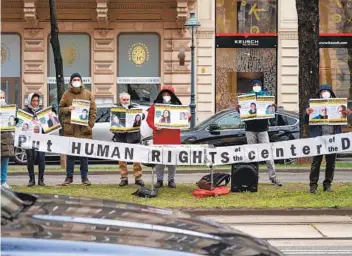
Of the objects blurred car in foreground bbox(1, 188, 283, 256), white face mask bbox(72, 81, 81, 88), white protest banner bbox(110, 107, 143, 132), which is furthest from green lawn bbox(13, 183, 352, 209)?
blurred car in foreground bbox(1, 188, 283, 256)

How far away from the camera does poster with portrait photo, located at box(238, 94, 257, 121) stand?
13.1 m

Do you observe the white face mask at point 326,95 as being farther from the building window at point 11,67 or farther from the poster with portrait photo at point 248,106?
the building window at point 11,67

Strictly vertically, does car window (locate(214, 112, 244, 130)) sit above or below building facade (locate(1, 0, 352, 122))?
below

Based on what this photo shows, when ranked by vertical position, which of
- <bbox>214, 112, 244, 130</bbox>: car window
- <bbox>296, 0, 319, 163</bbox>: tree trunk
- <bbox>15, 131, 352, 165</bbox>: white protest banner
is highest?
<bbox>296, 0, 319, 163</bbox>: tree trunk

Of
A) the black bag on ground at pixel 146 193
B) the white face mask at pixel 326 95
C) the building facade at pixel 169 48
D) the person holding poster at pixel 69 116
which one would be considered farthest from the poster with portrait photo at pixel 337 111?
the building facade at pixel 169 48

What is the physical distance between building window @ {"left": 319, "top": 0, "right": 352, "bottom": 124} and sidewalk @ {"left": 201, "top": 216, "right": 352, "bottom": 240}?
17.4 m

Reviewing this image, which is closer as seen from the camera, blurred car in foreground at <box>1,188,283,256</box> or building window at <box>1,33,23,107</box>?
blurred car in foreground at <box>1,188,283,256</box>

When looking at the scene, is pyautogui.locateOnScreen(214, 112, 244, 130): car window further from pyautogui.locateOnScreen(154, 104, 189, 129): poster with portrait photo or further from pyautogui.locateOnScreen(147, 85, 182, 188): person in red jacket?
pyautogui.locateOnScreen(154, 104, 189, 129): poster with portrait photo

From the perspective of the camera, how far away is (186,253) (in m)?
2.80

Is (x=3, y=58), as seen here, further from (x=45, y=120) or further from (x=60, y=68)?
(x=45, y=120)

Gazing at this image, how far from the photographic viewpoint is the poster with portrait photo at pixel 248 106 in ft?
43.1

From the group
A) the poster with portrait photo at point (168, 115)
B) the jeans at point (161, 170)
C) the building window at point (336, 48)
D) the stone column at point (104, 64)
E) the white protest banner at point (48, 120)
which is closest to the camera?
the poster with portrait photo at point (168, 115)

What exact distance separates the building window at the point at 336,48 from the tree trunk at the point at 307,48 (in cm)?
1151

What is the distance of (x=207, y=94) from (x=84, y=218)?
82.4ft
